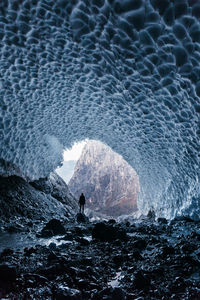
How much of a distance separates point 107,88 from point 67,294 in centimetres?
344

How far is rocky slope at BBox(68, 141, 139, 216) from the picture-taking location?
24656mm

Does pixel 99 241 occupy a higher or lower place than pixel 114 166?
lower

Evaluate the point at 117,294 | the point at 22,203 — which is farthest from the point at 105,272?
the point at 22,203

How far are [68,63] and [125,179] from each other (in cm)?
2279

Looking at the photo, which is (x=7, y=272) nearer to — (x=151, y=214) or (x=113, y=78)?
(x=113, y=78)

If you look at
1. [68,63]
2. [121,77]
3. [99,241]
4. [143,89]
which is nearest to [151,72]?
[143,89]

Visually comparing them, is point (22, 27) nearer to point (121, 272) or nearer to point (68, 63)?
point (68, 63)

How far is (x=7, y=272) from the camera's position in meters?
1.64

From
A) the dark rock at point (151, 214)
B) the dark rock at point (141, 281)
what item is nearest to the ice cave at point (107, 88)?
the dark rock at point (141, 281)

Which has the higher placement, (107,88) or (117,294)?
(107,88)

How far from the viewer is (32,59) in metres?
3.96

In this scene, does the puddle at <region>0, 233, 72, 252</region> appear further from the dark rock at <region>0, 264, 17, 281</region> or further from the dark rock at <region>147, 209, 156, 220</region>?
the dark rock at <region>147, 209, 156, 220</region>

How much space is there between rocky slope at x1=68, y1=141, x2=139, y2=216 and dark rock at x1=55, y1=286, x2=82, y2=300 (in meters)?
23.0

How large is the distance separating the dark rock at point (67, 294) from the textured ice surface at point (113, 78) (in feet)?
7.86
